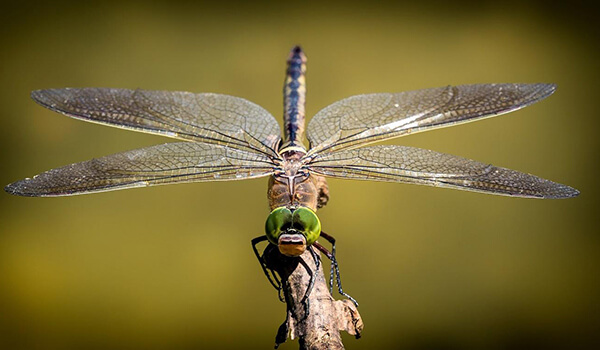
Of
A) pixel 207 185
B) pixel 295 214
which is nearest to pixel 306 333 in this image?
pixel 295 214

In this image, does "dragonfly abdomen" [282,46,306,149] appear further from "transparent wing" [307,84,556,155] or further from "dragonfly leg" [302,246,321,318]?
"dragonfly leg" [302,246,321,318]

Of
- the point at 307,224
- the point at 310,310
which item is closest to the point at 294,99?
the point at 307,224

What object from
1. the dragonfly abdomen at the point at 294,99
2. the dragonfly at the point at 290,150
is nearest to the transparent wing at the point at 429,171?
the dragonfly at the point at 290,150

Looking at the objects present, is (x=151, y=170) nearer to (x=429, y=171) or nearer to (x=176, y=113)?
(x=176, y=113)

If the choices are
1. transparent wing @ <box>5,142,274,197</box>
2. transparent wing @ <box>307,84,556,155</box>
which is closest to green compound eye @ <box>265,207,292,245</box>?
transparent wing @ <box>5,142,274,197</box>

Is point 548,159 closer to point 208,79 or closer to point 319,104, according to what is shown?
point 319,104

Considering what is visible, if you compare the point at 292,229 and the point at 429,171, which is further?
the point at 429,171
